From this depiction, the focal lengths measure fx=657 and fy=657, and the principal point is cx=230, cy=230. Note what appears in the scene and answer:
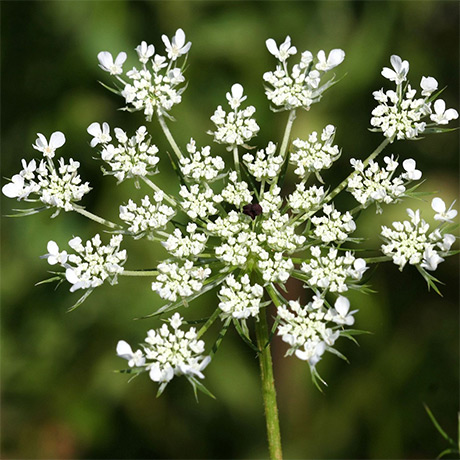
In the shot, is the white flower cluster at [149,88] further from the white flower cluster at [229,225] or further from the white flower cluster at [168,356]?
the white flower cluster at [168,356]

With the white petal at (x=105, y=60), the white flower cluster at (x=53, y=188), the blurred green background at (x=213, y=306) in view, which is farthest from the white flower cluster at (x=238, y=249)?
the blurred green background at (x=213, y=306)

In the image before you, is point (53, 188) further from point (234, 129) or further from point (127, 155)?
point (234, 129)

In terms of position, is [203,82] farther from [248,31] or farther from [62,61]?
[62,61]

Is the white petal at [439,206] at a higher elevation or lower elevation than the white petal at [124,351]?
higher

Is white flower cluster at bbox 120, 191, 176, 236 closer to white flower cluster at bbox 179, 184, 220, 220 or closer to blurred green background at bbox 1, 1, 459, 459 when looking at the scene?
white flower cluster at bbox 179, 184, 220, 220

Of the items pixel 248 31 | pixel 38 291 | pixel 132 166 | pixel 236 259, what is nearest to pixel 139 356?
pixel 236 259

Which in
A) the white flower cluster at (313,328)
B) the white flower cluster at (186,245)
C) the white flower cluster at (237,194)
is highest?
the white flower cluster at (237,194)
